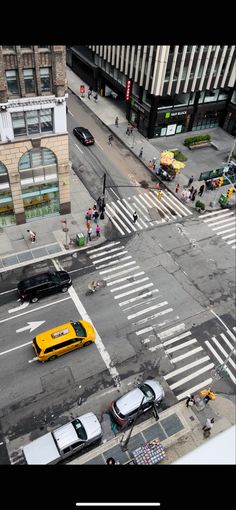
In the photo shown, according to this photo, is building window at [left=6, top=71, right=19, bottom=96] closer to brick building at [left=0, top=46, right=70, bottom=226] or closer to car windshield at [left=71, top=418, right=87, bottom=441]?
brick building at [left=0, top=46, right=70, bottom=226]

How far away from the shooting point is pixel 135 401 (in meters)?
23.9

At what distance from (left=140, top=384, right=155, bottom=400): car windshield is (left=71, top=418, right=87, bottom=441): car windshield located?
4537mm

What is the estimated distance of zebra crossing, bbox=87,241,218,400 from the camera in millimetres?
27066

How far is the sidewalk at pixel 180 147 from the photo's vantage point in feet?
150

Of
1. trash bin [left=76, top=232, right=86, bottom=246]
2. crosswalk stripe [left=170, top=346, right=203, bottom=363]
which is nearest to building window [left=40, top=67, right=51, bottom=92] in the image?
trash bin [left=76, top=232, right=86, bottom=246]

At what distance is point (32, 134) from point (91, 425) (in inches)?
950

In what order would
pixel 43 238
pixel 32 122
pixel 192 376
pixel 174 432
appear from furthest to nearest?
pixel 43 238 < pixel 32 122 < pixel 192 376 < pixel 174 432

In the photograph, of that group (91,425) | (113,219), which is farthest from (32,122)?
(91,425)

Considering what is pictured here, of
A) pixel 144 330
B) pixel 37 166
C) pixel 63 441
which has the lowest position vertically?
pixel 63 441

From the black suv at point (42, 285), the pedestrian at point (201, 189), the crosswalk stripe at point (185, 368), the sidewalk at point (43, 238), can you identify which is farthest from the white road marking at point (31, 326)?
the pedestrian at point (201, 189)

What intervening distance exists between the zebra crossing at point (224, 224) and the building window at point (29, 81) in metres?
22.4

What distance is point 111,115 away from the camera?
5947 centimetres

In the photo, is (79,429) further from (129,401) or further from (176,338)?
(176,338)
